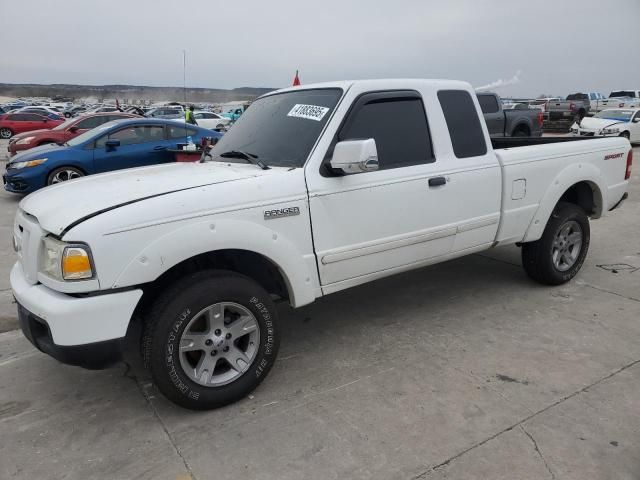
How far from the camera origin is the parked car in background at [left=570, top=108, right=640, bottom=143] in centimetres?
1788

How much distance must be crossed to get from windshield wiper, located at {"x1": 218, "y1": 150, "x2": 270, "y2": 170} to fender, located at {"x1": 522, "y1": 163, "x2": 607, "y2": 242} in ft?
8.39

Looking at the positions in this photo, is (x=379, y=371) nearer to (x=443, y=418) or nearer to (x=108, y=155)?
(x=443, y=418)

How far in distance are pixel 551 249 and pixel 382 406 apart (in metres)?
2.61

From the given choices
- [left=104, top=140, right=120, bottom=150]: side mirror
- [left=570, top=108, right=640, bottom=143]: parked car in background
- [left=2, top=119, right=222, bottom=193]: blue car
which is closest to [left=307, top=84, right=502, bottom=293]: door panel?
[left=2, top=119, right=222, bottom=193]: blue car

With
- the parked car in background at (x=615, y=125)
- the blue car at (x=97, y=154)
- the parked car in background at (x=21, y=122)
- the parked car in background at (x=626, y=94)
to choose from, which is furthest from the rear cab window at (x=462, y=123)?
the parked car in background at (x=626, y=94)

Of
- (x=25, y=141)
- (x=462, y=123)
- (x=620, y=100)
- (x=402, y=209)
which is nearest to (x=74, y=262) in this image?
(x=402, y=209)

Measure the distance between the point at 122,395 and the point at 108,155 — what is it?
24.6ft

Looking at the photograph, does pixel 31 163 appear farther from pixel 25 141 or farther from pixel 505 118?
pixel 505 118

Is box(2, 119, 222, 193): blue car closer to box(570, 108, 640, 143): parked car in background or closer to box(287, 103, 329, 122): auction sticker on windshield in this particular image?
box(287, 103, 329, 122): auction sticker on windshield

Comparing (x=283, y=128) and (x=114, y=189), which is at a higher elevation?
(x=283, y=128)

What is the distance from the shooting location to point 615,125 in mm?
18109

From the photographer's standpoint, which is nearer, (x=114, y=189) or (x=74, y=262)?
(x=74, y=262)

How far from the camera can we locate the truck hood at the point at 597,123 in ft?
59.0

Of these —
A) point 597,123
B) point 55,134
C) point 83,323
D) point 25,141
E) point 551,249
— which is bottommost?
point 551,249
